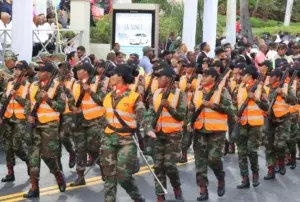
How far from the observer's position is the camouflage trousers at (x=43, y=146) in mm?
11695

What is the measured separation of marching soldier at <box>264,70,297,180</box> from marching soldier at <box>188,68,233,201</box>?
206 cm

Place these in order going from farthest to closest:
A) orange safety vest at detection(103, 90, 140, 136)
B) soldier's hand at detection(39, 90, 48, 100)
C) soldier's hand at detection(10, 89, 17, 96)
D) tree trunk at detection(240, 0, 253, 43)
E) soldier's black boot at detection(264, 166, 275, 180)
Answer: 1. tree trunk at detection(240, 0, 253, 43)
2. soldier's black boot at detection(264, 166, 275, 180)
3. soldier's hand at detection(10, 89, 17, 96)
4. soldier's hand at detection(39, 90, 48, 100)
5. orange safety vest at detection(103, 90, 140, 136)

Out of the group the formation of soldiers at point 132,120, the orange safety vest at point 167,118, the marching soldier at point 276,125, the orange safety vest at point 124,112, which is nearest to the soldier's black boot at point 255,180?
the formation of soldiers at point 132,120

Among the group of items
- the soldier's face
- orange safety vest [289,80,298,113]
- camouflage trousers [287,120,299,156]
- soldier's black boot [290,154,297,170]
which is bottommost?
soldier's black boot [290,154,297,170]

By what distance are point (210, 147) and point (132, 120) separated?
1.86 metres

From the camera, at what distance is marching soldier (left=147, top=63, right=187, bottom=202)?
1150 cm

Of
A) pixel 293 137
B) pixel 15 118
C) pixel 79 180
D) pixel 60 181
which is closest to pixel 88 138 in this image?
pixel 79 180

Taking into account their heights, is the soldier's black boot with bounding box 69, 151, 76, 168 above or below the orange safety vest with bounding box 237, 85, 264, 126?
below

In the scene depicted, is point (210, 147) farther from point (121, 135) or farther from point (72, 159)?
point (72, 159)

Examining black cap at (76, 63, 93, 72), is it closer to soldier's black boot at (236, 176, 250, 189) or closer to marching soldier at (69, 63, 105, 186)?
marching soldier at (69, 63, 105, 186)

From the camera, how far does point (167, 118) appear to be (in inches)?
456

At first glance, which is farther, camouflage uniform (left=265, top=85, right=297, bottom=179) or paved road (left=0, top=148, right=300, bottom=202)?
camouflage uniform (left=265, top=85, right=297, bottom=179)

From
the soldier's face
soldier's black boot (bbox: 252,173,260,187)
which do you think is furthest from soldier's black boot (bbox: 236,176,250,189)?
the soldier's face

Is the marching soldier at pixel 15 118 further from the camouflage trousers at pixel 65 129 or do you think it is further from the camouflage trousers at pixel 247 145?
the camouflage trousers at pixel 247 145
